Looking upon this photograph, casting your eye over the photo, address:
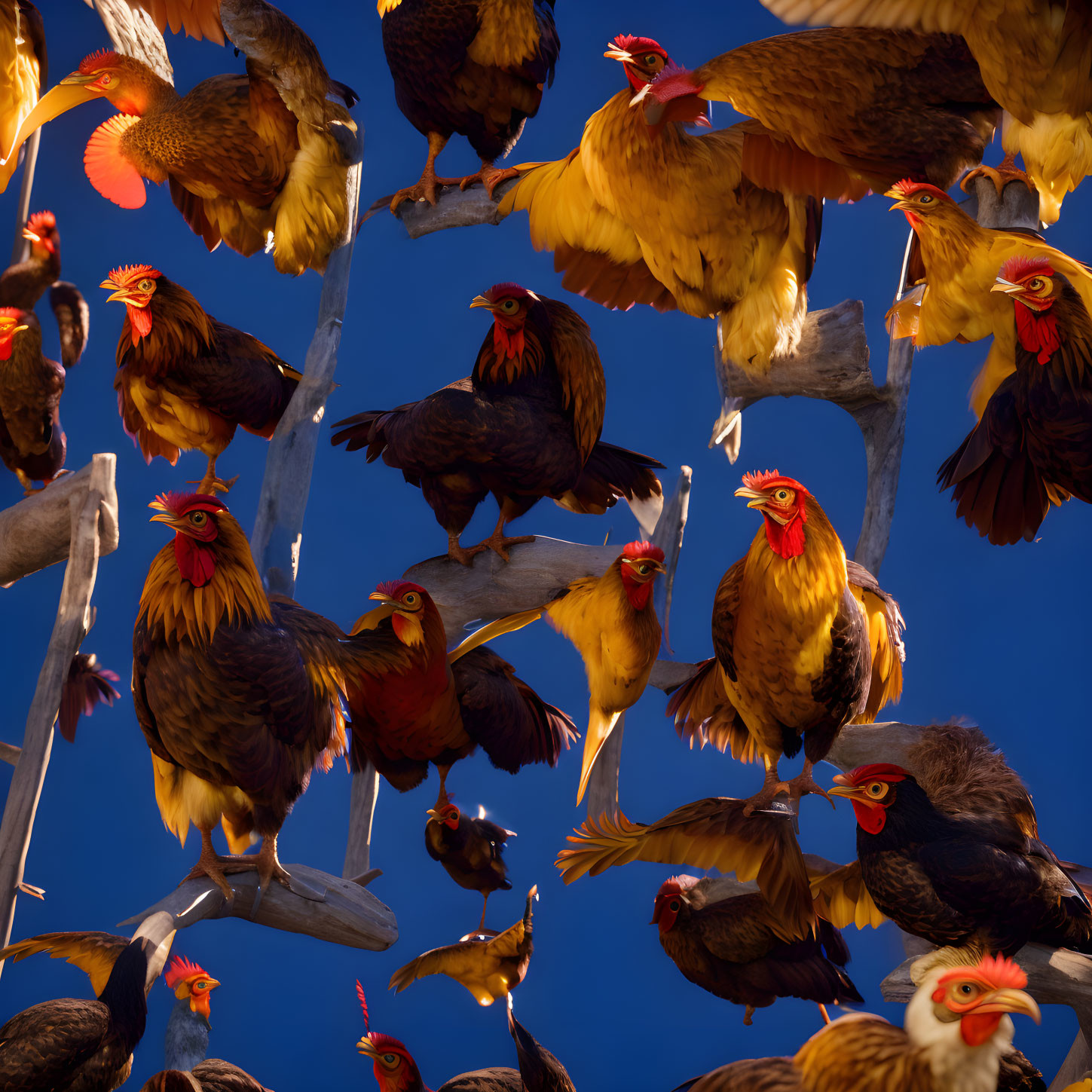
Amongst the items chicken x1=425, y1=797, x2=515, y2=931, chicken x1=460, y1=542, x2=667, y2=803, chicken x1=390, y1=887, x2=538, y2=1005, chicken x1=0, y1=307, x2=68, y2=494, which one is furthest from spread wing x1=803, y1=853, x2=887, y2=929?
chicken x1=0, y1=307, x2=68, y2=494

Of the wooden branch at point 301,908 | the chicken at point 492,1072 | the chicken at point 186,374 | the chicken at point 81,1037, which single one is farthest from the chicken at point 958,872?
the chicken at point 186,374

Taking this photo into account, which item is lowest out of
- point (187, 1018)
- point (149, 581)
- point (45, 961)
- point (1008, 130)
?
point (45, 961)

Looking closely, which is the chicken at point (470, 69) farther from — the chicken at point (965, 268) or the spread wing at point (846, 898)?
the spread wing at point (846, 898)

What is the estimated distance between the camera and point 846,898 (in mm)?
1213

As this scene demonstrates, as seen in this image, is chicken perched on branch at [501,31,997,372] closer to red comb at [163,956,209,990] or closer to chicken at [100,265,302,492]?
chicken at [100,265,302,492]

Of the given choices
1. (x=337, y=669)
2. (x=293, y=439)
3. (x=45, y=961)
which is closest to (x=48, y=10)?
(x=293, y=439)

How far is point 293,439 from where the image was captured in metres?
1.57

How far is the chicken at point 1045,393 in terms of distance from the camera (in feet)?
3.47

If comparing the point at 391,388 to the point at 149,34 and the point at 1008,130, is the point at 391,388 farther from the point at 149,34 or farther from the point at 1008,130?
the point at 1008,130

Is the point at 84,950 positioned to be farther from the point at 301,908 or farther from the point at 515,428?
the point at 515,428

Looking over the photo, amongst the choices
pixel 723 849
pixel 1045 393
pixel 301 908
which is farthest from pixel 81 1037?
pixel 1045 393

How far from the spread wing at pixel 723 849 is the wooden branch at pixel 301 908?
338 mm

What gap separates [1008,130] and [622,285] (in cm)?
49

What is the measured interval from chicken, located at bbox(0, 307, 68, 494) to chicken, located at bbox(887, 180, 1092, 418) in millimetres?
1349
